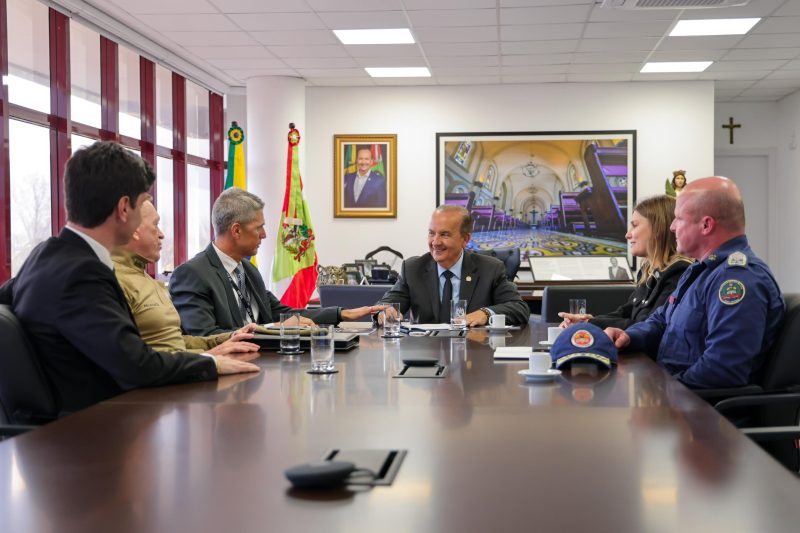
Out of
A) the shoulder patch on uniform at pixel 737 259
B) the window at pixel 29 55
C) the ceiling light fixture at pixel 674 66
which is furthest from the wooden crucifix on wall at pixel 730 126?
the shoulder patch on uniform at pixel 737 259

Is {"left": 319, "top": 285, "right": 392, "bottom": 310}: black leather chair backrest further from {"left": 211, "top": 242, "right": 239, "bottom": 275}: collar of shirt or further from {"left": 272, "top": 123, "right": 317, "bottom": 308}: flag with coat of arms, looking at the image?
{"left": 272, "top": 123, "right": 317, "bottom": 308}: flag with coat of arms

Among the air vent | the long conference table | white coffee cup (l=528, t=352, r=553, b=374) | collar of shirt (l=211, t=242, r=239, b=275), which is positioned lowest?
the long conference table

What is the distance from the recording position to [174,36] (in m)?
7.74

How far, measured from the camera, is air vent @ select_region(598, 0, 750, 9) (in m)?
6.27

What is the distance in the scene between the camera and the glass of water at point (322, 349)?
250cm

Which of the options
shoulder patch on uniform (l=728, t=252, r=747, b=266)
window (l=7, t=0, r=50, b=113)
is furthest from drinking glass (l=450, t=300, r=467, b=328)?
window (l=7, t=0, r=50, b=113)

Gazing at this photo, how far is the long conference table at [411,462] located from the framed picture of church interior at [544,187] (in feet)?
25.5

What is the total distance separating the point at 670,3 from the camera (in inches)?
249

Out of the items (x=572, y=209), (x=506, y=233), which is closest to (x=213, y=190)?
(x=506, y=233)

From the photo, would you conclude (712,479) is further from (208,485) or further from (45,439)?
(45,439)

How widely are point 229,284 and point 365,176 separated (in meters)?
6.61

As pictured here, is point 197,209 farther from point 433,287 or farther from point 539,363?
point 539,363

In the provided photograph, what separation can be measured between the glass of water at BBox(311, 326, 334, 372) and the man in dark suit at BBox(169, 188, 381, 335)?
0.99 m

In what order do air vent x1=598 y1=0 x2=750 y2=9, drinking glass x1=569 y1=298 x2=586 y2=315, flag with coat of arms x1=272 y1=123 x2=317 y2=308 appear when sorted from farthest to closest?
flag with coat of arms x1=272 y1=123 x2=317 y2=308 < air vent x1=598 y1=0 x2=750 y2=9 < drinking glass x1=569 y1=298 x2=586 y2=315
